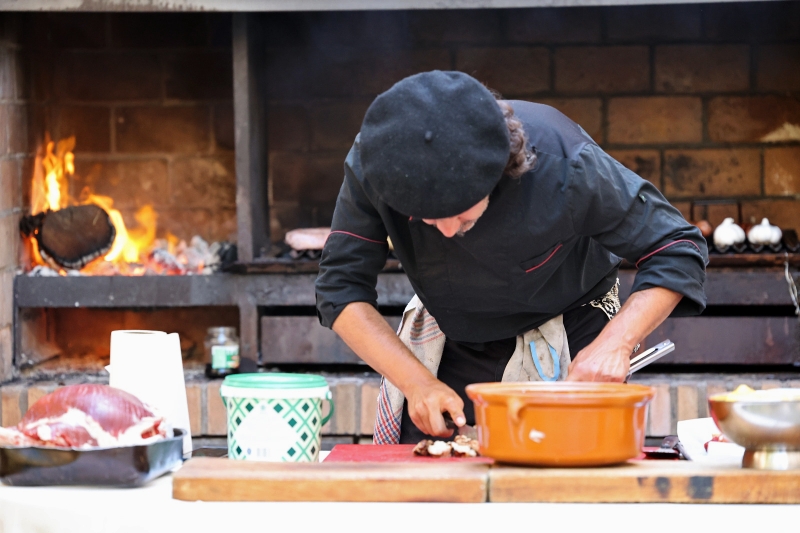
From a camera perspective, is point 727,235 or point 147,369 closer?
point 147,369

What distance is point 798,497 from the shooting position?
1398 millimetres

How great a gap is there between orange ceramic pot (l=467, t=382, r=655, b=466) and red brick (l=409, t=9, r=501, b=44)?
3152mm

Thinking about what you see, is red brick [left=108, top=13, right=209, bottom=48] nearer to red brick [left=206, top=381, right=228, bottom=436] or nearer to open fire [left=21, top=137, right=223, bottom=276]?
open fire [left=21, top=137, right=223, bottom=276]

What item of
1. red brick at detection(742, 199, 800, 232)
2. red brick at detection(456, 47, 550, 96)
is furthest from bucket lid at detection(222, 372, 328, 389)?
red brick at detection(742, 199, 800, 232)

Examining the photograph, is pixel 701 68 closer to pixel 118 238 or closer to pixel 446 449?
pixel 118 238

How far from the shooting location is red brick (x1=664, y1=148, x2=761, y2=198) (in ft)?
14.3

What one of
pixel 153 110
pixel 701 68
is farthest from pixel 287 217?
pixel 701 68

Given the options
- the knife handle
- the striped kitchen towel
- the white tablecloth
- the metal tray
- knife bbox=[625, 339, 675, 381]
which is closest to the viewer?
the white tablecloth

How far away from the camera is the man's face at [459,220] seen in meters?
1.69

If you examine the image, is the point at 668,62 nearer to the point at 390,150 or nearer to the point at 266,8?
the point at 266,8

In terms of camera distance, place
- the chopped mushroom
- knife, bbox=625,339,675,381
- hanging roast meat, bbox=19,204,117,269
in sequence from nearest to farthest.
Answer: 1. the chopped mushroom
2. knife, bbox=625,339,675,381
3. hanging roast meat, bbox=19,204,117,269

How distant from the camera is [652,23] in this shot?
170 inches

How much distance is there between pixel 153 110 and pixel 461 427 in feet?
9.93

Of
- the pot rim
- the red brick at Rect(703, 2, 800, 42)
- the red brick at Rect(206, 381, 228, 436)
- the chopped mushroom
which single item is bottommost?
the red brick at Rect(206, 381, 228, 436)
